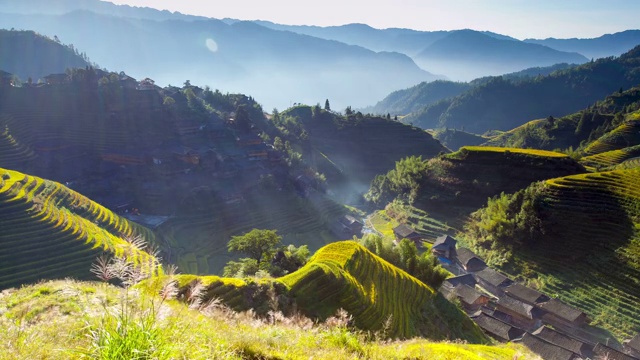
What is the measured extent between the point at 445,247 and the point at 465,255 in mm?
2402

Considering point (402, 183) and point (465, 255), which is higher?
point (402, 183)

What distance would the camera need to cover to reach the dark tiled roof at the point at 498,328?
23.5 meters

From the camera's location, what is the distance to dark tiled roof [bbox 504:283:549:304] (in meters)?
27.0

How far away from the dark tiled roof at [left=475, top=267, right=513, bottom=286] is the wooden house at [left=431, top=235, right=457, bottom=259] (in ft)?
15.6

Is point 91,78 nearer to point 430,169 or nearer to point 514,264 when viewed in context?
point 430,169

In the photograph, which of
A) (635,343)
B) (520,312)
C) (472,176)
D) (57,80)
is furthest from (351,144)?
(635,343)

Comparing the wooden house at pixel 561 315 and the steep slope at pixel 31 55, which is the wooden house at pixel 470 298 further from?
the steep slope at pixel 31 55

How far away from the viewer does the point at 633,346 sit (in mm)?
21625

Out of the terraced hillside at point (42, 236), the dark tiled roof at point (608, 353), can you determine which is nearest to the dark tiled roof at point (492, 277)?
the dark tiled roof at point (608, 353)

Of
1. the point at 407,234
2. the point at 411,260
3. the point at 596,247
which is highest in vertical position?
the point at 411,260

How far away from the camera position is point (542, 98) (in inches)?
6560

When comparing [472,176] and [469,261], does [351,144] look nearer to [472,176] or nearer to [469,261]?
[472,176]

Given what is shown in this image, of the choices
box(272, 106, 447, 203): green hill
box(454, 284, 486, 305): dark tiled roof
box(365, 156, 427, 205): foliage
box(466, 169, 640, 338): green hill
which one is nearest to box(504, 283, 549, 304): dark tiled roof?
box(466, 169, 640, 338): green hill

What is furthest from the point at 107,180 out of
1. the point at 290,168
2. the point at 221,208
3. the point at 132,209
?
the point at 290,168
